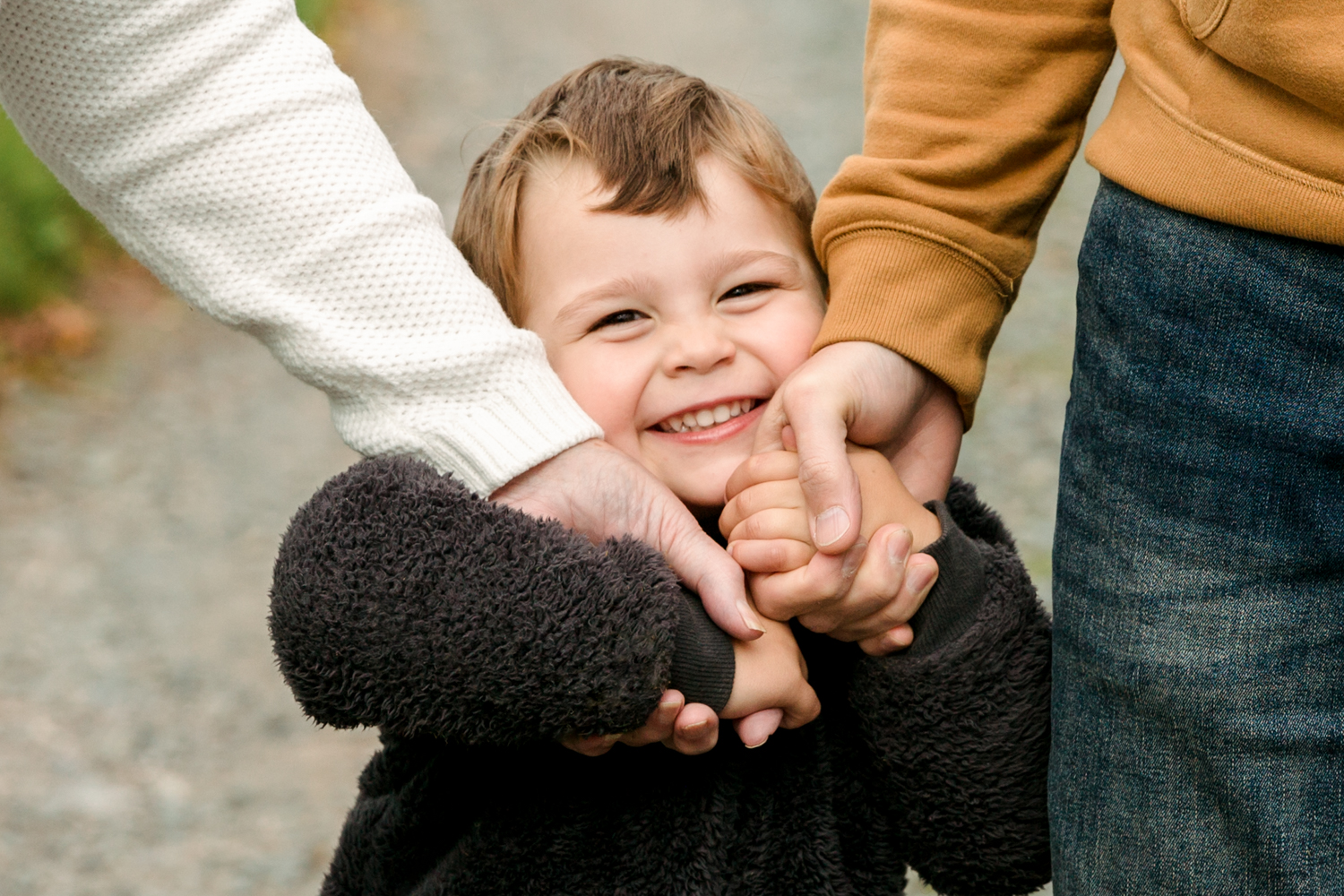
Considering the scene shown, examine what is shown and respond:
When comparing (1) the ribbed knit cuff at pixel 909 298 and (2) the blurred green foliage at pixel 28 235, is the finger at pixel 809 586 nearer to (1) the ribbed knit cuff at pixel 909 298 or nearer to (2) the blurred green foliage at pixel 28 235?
(1) the ribbed knit cuff at pixel 909 298

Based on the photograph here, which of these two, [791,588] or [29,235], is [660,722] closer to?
[791,588]

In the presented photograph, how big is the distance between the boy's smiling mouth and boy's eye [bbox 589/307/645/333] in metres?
0.12

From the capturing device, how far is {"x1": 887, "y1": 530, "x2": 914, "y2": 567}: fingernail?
3.98ft

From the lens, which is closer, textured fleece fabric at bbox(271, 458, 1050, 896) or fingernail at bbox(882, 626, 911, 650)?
textured fleece fabric at bbox(271, 458, 1050, 896)

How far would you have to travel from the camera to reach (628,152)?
144cm

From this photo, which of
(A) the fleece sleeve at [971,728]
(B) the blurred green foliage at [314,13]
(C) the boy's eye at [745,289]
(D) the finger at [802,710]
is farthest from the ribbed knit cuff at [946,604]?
(B) the blurred green foliage at [314,13]

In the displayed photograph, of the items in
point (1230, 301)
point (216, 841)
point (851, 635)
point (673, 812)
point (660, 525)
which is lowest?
point (216, 841)

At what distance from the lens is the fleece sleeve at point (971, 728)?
125 centimetres

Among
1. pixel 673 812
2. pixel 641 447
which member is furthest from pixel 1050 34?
pixel 673 812

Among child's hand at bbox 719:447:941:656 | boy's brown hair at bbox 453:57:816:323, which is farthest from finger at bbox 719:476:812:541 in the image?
boy's brown hair at bbox 453:57:816:323

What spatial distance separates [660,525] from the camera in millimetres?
1207

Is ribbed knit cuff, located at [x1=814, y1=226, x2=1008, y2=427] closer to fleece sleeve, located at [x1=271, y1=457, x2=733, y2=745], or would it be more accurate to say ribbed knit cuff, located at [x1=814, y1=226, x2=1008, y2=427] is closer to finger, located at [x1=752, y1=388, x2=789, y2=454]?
finger, located at [x1=752, y1=388, x2=789, y2=454]

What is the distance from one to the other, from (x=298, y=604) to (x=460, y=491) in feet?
0.55

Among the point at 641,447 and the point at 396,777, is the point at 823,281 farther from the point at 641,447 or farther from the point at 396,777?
the point at 396,777
